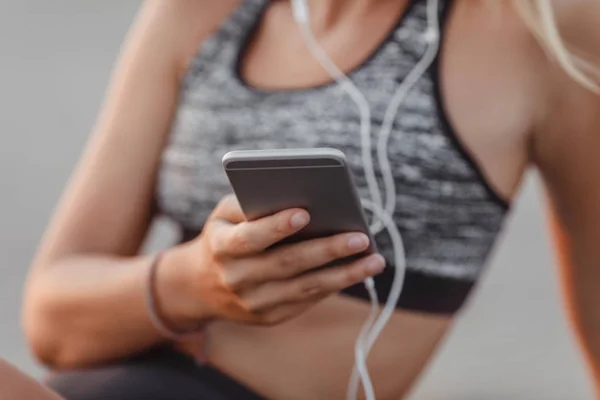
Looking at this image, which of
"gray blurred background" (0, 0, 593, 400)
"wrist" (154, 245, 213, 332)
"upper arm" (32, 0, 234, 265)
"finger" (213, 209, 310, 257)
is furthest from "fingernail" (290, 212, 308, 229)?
"gray blurred background" (0, 0, 593, 400)

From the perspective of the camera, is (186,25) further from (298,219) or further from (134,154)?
(298,219)

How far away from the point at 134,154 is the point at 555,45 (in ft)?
1.11

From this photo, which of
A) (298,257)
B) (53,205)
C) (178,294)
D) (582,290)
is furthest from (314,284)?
(53,205)

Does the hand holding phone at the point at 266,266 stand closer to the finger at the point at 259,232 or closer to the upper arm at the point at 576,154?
the finger at the point at 259,232

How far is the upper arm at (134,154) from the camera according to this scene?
725 mm

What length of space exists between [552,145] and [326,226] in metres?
0.21

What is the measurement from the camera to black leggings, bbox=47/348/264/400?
648 millimetres

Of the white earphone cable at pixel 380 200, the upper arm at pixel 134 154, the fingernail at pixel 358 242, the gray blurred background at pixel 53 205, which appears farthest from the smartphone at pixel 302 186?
the gray blurred background at pixel 53 205

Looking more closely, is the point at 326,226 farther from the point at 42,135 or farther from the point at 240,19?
the point at 42,135

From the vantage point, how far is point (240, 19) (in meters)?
0.73

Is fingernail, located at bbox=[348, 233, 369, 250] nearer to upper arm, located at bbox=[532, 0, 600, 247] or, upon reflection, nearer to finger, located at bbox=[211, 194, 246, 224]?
finger, located at bbox=[211, 194, 246, 224]

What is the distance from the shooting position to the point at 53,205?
1.81 metres

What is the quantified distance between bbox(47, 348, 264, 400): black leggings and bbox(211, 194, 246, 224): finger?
0.15m

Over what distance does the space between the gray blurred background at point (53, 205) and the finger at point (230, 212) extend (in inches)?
33.0
